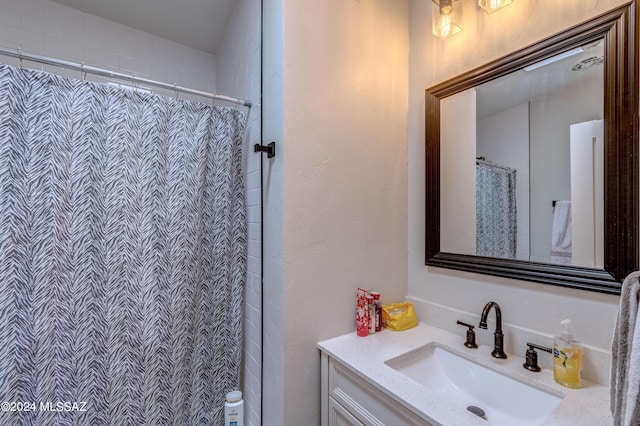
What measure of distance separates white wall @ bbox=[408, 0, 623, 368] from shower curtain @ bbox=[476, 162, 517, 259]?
0.13m

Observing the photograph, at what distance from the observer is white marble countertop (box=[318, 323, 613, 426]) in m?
0.74

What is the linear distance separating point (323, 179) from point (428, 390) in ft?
Answer: 2.71

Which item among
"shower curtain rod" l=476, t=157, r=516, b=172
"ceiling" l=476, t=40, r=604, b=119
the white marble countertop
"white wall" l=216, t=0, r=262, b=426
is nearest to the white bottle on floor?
"white wall" l=216, t=0, r=262, b=426

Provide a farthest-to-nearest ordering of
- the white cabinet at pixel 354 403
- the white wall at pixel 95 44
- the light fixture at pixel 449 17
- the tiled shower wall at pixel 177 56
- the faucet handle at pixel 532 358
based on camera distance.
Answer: the white wall at pixel 95 44
the tiled shower wall at pixel 177 56
the light fixture at pixel 449 17
the faucet handle at pixel 532 358
the white cabinet at pixel 354 403

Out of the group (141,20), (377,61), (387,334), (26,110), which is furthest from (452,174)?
(141,20)

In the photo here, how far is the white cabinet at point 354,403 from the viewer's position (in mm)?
848

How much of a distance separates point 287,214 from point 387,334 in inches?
27.7

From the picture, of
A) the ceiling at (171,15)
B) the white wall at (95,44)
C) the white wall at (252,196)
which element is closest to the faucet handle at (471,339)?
the white wall at (252,196)

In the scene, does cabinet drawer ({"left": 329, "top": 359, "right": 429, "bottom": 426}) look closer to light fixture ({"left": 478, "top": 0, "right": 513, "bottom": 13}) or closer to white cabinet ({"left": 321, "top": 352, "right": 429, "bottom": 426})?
white cabinet ({"left": 321, "top": 352, "right": 429, "bottom": 426})

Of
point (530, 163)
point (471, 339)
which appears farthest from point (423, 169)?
point (471, 339)

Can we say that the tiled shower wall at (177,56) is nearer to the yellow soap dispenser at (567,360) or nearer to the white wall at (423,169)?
the white wall at (423,169)

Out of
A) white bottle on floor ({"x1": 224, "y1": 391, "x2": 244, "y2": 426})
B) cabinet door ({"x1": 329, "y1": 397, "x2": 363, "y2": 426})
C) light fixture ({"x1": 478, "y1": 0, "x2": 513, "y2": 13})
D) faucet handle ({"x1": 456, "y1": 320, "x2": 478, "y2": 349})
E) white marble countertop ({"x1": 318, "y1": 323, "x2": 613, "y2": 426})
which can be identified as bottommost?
white bottle on floor ({"x1": 224, "y1": 391, "x2": 244, "y2": 426})

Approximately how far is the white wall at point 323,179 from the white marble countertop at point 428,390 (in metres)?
0.16

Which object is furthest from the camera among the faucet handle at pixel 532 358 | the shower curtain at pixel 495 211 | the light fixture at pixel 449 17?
the light fixture at pixel 449 17
